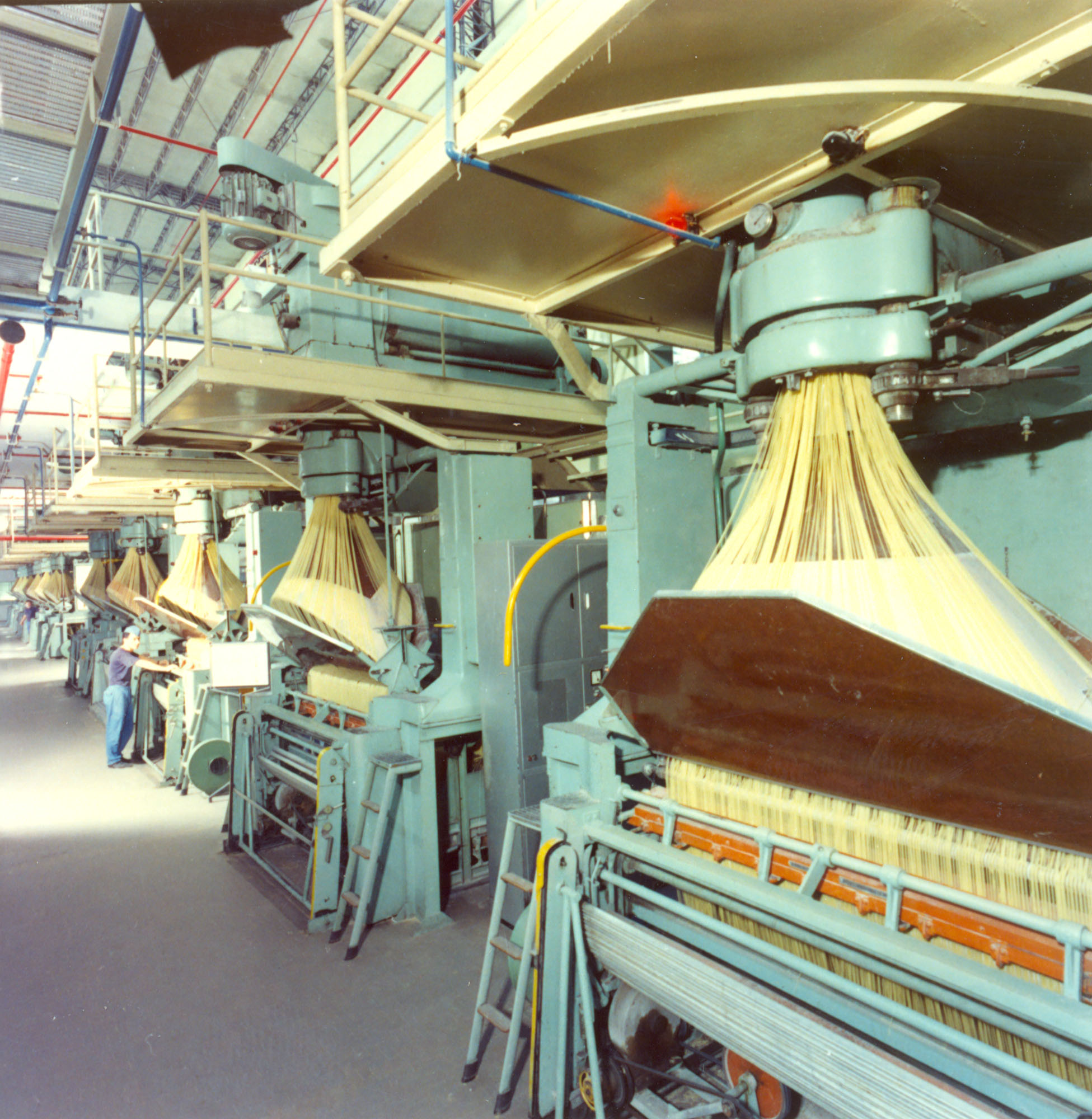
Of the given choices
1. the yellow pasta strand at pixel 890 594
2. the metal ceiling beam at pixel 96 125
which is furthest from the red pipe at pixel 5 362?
the yellow pasta strand at pixel 890 594

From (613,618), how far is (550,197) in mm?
1303

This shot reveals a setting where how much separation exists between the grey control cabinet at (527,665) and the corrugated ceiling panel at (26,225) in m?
3.01

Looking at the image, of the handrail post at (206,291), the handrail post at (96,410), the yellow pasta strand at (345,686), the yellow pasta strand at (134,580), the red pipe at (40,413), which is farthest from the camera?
the yellow pasta strand at (134,580)

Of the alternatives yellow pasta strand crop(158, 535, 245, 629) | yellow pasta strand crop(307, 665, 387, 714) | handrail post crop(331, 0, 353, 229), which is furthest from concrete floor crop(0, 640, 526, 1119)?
handrail post crop(331, 0, 353, 229)

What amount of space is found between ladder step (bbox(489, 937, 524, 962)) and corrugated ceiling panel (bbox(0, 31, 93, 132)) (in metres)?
3.49

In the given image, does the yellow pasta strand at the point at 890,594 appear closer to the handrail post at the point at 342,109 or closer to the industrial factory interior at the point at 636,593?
the industrial factory interior at the point at 636,593

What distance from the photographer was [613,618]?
242cm

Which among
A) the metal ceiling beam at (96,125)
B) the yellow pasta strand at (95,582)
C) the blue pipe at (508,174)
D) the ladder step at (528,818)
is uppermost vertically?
the metal ceiling beam at (96,125)

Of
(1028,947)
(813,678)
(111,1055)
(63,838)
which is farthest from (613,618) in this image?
(63,838)

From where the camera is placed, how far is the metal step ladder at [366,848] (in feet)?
12.0

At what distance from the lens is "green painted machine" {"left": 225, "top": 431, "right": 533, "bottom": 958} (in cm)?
389

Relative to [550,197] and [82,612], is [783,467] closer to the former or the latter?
[550,197]

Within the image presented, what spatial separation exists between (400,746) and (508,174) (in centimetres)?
325

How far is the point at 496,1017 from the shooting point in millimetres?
2594
